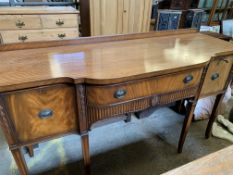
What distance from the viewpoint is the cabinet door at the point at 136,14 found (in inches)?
87.1

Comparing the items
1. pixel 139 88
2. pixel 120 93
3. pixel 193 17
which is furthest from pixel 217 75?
pixel 193 17

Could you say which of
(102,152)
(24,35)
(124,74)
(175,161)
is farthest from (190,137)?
(24,35)

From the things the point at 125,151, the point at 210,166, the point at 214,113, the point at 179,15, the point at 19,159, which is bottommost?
the point at 125,151

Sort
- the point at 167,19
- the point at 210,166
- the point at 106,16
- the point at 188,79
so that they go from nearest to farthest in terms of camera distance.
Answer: the point at 210,166 → the point at 188,79 → the point at 106,16 → the point at 167,19

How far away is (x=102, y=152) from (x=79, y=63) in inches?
35.5

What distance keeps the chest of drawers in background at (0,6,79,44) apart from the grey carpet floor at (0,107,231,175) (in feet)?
3.22

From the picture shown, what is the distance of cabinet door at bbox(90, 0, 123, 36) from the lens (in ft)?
6.66

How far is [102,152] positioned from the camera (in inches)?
60.4

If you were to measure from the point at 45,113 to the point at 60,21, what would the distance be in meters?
1.37

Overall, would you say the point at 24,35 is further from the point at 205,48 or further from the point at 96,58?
the point at 205,48

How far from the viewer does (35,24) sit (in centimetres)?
182

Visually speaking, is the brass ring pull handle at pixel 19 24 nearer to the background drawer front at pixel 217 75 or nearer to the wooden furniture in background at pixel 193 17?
the background drawer front at pixel 217 75

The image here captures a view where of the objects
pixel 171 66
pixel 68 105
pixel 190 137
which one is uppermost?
pixel 171 66

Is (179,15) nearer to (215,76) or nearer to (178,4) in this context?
(178,4)
